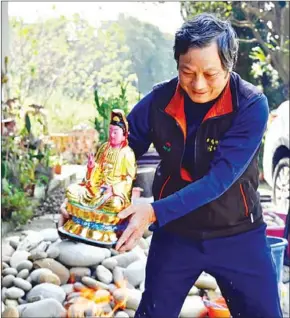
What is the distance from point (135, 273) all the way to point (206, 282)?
0.29 metres

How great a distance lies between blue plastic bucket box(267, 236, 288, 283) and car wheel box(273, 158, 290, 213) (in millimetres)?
261

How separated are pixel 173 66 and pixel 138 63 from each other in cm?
43

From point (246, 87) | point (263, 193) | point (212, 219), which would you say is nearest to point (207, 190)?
point (212, 219)

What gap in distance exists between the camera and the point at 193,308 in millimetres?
2750

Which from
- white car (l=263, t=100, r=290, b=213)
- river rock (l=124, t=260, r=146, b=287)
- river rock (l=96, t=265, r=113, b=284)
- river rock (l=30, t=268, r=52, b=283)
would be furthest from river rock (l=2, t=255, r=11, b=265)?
white car (l=263, t=100, r=290, b=213)

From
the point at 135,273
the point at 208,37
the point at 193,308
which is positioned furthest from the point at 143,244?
the point at 208,37

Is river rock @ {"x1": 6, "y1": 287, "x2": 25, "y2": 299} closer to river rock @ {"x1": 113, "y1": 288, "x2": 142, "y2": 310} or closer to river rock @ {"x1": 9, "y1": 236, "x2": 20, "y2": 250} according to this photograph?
river rock @ {"x1": 9, "y1": 236, "x2": 20, "y2": 250}

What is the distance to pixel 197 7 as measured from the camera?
106 inches

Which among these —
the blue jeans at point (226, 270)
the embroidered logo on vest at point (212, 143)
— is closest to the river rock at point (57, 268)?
the blue jeans at point (226, 270)

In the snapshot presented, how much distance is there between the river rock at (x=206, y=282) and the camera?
106 inches

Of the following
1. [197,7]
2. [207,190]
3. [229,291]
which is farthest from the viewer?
[197,7]

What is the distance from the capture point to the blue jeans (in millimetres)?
2168

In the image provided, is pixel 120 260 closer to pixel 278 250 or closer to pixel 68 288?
pixel 68 288

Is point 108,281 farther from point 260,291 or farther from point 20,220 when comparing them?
point 260,291
